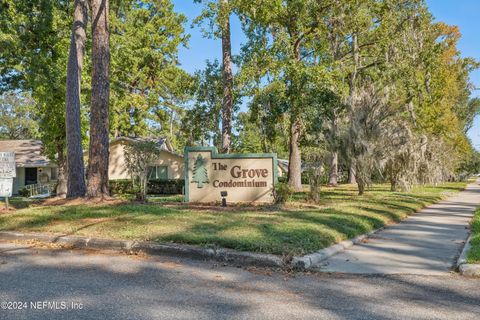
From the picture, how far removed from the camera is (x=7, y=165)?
13031mm

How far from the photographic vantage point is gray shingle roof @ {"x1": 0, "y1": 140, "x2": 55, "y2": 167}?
119 ft

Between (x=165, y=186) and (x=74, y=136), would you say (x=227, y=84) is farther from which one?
(x=165, y=186)

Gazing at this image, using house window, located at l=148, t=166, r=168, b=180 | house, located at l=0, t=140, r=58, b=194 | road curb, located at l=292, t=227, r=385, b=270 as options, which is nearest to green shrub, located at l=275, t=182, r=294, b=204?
road curb, located at l=292, t=227, r=385, b=270

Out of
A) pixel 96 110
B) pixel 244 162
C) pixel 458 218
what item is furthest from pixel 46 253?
pixel 458 218

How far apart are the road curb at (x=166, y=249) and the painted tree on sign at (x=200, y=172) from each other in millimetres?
7236

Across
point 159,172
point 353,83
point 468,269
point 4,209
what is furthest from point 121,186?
point 468,269

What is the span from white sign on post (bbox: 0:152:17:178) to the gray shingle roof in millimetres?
23065

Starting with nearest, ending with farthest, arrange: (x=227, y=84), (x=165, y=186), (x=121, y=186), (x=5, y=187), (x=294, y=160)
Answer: (x=5, y=187) → (x=227, y=84) → (x=294, y=160) → (x=165, y=186) → (x=121, y=186)

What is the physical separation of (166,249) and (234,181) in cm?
823

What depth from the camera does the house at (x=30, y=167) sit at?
120 ft

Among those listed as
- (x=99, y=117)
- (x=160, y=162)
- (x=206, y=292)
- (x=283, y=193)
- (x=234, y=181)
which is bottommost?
(x=206, y=292)

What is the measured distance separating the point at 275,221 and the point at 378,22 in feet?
71.2

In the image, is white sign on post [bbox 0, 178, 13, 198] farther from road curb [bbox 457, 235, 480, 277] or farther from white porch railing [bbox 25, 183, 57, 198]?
white porch railing [bbox 25, 183, 57, 198]

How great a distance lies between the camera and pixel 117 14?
38.8 metres
